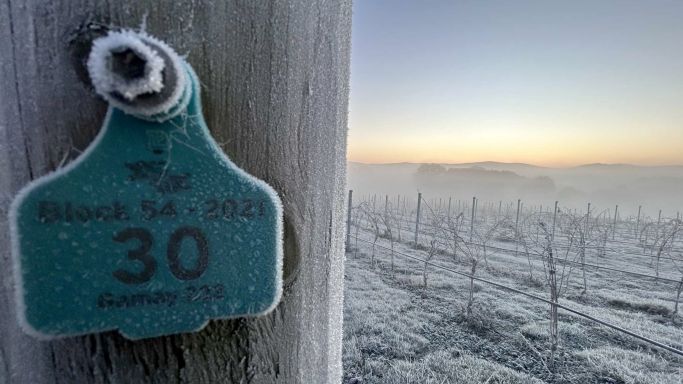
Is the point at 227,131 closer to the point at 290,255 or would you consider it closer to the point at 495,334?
the point at 290,255

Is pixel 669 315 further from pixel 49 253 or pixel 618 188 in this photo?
pixel 618 188

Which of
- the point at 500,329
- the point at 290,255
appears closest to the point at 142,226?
the point at 290,255

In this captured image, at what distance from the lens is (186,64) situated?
26cm

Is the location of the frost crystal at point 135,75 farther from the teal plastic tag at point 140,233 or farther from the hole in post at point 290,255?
the hole in post at point 290,255

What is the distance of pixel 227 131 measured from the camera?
284 millimetres

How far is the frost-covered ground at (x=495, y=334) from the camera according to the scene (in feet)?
12.1

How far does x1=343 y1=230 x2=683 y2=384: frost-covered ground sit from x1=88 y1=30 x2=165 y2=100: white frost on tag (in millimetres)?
3724

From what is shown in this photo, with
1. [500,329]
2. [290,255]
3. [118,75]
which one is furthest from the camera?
[500,329]

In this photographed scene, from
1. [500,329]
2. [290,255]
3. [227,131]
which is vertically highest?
[227,131]

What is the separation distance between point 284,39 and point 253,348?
0.27 meters

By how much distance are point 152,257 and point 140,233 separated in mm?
19

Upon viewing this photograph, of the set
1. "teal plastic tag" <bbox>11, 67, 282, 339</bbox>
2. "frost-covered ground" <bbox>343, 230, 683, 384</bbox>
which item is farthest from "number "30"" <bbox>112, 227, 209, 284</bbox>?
"frost-covered ground" <bbox>343, 230, 683, 384</bbox>

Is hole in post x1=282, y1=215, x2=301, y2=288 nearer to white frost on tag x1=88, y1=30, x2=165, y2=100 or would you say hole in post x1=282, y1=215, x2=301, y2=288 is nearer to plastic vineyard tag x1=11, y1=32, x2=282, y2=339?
plastic vineyard tag x1=11, y1=32, x2=282, y2=339

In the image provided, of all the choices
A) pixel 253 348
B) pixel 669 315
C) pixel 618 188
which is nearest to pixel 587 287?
pixel 669 315
